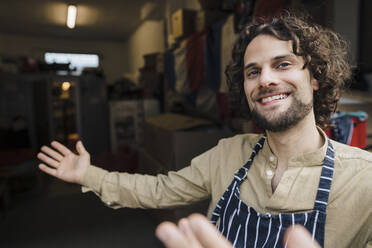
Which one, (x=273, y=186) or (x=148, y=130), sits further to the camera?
(x=148, y=130)

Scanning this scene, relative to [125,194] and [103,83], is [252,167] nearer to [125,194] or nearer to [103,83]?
[125,194]

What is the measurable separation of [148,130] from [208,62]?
0.91 metres

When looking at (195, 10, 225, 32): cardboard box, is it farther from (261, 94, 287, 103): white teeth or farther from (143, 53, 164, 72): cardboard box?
(261, 94, 287, 103): white teeth

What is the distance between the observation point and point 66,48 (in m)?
8.38

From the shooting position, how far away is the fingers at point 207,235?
19.2 inches

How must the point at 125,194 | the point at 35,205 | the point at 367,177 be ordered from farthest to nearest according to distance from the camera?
1. the point at 35,205
2. the point at 125,194
3. the point at 367,177

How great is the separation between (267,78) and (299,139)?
24 centimetres

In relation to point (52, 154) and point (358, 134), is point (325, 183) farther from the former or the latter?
point (52, 154)

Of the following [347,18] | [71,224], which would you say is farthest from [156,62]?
[347,18]

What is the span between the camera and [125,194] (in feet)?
3.74

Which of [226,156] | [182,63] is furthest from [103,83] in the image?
[226,156]

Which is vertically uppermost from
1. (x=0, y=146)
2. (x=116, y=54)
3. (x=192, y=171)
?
(x=116, y=54)

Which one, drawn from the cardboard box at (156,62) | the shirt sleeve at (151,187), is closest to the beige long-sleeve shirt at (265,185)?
the shirt sleeve at (151,187)

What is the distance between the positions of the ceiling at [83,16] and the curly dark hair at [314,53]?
2925 millimetres
